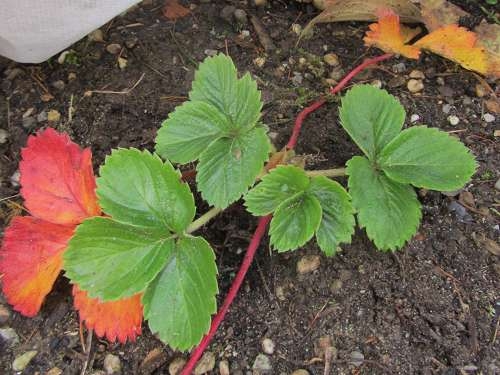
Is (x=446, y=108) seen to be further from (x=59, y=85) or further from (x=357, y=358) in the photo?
(x=59, y=85)

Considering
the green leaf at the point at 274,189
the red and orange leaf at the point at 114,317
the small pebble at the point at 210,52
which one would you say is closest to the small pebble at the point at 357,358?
the green leaf at the point at 274,189

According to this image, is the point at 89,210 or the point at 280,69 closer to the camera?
the point at 89,210

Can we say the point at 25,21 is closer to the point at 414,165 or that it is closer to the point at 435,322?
the point at 414,165

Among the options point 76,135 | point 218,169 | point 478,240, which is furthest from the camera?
point 76,135

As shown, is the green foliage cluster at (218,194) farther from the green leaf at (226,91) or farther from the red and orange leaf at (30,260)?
the red and orange leaf at (30,260)

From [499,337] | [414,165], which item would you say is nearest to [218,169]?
[414,165]

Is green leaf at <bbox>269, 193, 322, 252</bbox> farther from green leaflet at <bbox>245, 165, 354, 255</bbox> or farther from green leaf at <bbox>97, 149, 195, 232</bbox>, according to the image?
green leaf at <bbox>97, 149, 195, 232</bbox>
